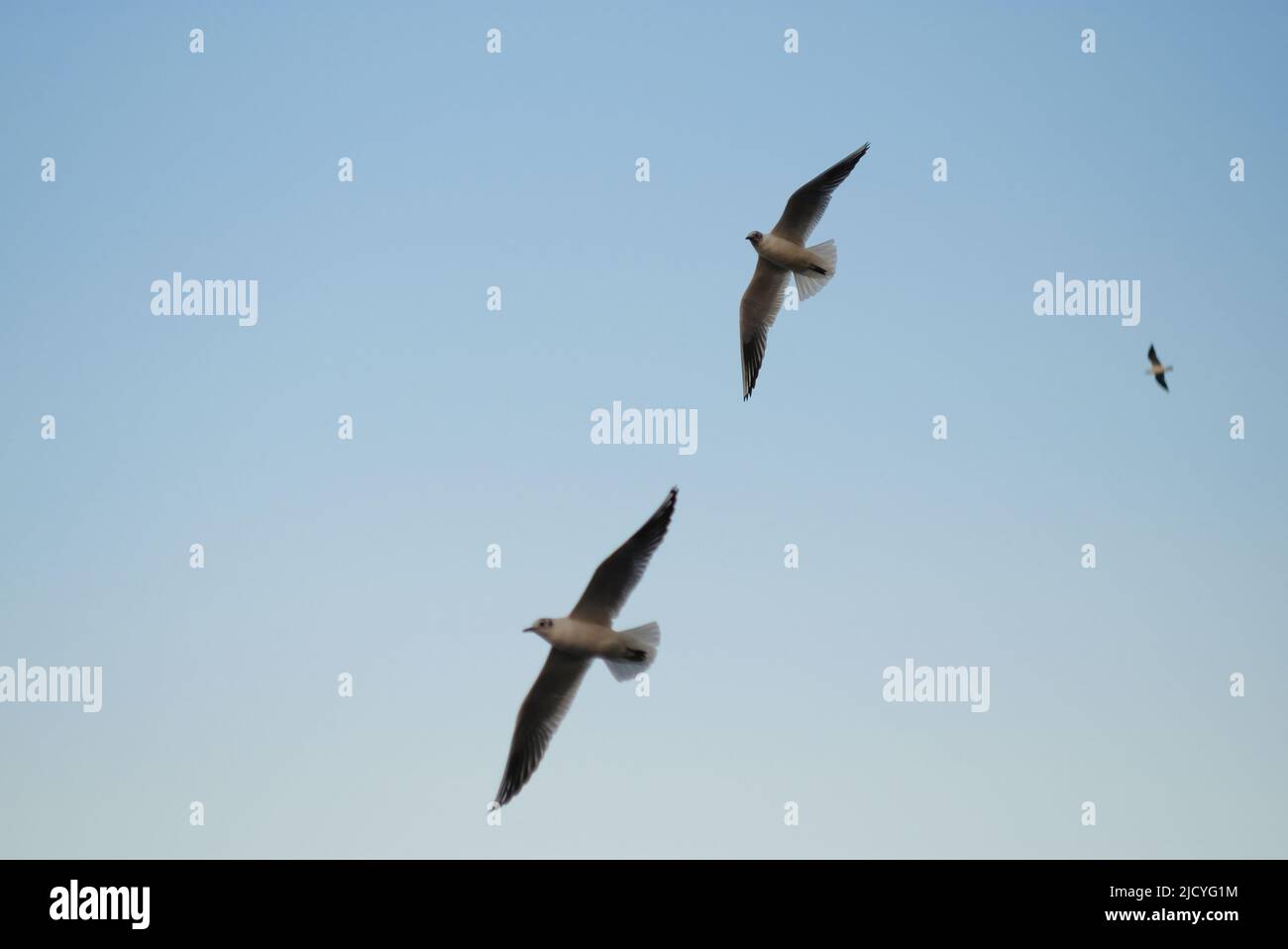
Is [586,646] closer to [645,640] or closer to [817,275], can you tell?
[645,640]

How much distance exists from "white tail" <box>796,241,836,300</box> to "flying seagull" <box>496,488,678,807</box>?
3461 millimetres

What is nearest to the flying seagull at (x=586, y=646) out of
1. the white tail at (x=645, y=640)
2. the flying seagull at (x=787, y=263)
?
the white tail at (x=645, y=640)

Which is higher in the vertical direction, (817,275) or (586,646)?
(817,275)

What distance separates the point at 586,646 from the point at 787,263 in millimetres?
4107

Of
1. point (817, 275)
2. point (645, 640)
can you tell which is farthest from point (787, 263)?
point (645, 640)

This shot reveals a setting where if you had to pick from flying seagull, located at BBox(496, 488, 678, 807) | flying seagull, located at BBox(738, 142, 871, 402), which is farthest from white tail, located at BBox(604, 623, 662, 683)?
flying seagull, located at BBox(738, 142, 871, 402)

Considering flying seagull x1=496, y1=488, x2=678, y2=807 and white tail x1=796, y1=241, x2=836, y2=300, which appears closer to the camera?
flying seagull x1=496, y1=488, x2=678, y2=807

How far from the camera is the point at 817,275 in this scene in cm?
1226

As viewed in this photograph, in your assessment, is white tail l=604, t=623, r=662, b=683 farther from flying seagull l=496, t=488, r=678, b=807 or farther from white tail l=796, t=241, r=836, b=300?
white tail l=796, t=241, r=836, b=300

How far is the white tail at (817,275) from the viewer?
12.1 meters

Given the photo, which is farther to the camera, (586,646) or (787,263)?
(787,263)

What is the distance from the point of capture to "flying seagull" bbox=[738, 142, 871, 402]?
11.8 metres

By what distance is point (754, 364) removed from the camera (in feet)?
42.0
